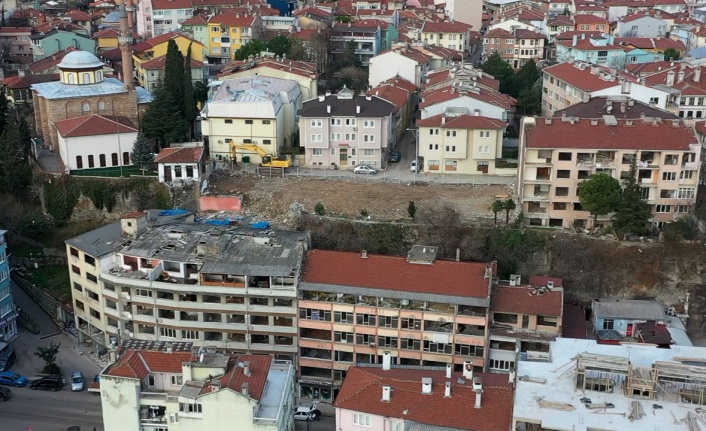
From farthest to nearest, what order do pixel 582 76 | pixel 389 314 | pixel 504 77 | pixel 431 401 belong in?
pixel 504 77 < pixel 582 76 < pixel 389 314 < pixel 431 401

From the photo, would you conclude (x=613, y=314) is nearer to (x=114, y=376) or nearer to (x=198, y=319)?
(x=198, y=319)

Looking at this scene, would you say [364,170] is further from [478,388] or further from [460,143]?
[478,388]

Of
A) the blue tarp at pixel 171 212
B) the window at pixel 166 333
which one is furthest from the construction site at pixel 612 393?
the blue tarp at pixel 171 212

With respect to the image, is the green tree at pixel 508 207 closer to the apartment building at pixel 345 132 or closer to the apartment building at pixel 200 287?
the apartment building at pixel 345 132

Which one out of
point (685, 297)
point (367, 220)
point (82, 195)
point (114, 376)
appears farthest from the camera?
point (82, 195)

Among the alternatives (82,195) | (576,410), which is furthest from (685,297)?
(82,195)

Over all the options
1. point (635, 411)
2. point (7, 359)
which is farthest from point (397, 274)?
point (7, 359)

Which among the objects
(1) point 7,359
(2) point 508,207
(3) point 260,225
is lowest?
(1) point 7,359
